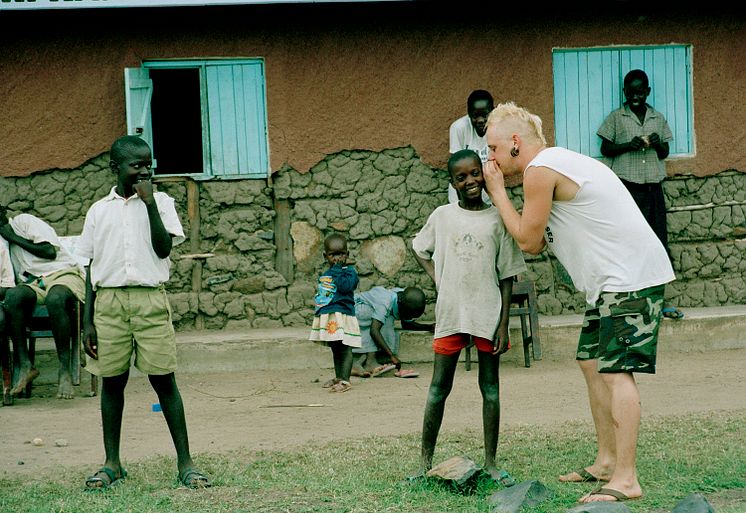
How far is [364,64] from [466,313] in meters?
4.59

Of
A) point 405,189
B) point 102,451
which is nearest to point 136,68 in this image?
point 405,189

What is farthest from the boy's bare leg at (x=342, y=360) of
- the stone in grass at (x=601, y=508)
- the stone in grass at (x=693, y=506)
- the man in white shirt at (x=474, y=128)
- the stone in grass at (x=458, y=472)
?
the stone in grass at (x=693, y=506)

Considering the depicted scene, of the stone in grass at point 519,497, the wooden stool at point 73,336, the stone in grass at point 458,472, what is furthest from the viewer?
the wooden stool at point 73,336

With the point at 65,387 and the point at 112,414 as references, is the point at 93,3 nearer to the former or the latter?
the point at 65,387

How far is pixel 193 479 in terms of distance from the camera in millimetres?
4914

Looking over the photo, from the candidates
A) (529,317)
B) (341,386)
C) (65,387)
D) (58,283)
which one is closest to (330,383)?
(341,386)

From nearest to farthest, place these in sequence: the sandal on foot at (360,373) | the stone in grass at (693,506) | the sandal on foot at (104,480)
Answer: the stone in grass at (693,506) < the sandal on foot at (104,480) < the sandal on foot at (360,373)

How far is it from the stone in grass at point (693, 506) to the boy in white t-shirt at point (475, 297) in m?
0.89

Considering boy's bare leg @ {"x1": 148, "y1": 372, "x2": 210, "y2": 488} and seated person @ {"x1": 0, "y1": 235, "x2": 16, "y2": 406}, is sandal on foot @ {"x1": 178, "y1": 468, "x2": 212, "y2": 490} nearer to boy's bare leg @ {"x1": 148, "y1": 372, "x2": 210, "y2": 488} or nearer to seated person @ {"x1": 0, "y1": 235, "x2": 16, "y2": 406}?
boy's bare leg @ {"x1": 148, "y1": 372, "x2": 210, "y2": 488}

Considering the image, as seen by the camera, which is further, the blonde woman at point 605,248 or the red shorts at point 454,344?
the red shorts at point 454,344

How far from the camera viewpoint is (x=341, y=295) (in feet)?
25.4

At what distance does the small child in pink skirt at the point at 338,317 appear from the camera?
25.1ft

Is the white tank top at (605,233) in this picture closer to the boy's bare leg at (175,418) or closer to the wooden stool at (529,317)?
the boy's bare leg at (175,418)

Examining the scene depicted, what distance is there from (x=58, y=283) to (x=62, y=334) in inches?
16.1
